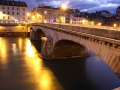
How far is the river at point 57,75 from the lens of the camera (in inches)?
787

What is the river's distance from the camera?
20.0 metres

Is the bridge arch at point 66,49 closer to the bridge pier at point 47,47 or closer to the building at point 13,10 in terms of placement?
the bridge pier at point 47,47

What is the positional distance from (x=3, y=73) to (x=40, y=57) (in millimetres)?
10790

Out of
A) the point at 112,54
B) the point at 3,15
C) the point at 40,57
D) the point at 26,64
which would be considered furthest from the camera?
the point at 3,15

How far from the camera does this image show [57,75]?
23766 millimetres

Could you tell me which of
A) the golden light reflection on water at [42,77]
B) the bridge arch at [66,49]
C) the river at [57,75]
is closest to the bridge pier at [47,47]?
the bridge arch at [66,49]

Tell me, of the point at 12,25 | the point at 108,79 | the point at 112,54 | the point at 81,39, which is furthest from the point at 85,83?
the point at 12,25

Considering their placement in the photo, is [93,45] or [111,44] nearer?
[111,44]

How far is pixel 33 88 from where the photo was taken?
760 inches

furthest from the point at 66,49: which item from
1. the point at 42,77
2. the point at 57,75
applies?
the point at 42,77

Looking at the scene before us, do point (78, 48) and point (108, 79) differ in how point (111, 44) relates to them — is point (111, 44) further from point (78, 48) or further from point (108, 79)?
point (78, 48)

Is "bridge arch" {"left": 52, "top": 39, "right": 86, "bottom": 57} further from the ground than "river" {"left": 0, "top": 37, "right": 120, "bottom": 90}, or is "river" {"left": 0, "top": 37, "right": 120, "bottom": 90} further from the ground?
"bridge arch" {"left": 52, "top": 39, "right": 86, "bottom": 57}

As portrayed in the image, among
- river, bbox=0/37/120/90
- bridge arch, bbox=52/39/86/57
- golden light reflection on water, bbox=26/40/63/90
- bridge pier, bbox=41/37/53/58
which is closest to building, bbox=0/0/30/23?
bridge pier, bbox=41/37/53/58

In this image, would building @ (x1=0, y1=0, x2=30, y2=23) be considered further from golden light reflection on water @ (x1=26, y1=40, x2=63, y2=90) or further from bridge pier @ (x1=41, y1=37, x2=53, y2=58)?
golden light reflection on water @ (x1=26, y1=40, x2=63, y2=90)
